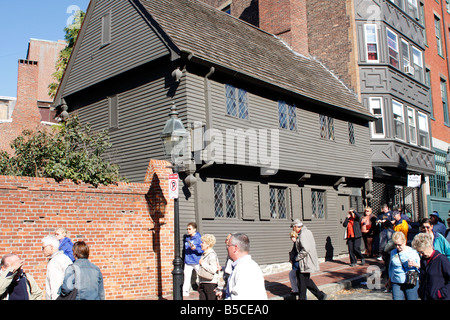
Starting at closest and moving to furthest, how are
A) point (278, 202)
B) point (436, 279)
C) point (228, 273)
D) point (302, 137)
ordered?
point (436, 279)
point (228, 273)
point (278, 202)
point (302, 137)

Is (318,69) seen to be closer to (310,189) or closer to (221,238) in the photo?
(310,189)

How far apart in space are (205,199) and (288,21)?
40.2 ft

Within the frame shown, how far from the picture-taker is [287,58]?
64.5 ft

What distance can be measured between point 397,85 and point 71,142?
1607 cm

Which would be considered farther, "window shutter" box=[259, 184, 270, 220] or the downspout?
"window shutter" box=[259, 184, 270, 220]

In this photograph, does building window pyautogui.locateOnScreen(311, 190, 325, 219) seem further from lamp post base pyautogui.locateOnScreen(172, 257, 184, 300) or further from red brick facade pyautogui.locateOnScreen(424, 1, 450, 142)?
red brick facade pyautogui.locateOnScreen(424, 1, 450, 142)

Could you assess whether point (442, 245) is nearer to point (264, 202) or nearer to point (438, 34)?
point (264, 202)

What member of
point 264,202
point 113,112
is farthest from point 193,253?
point 113,112

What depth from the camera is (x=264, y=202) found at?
50.1 feet

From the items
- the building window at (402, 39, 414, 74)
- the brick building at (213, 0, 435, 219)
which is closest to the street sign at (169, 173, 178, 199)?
the brick building at (213, 0, 435, 219)

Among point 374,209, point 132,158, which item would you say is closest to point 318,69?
point 374,209

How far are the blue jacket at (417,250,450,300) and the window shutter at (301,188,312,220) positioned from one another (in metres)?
10.6

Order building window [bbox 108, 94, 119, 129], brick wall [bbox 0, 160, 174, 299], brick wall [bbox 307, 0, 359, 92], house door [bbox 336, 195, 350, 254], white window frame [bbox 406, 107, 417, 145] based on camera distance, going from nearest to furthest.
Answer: brick wall [bbox 0, 160, 174, 299] → building window [bbox 108, 94, 119, 129] → house door [bbox 336, 195, 350, 254] → brick wall [bbox 307, 0, 359, 92] → white window frame [bbox 406, 107, 417, 145]

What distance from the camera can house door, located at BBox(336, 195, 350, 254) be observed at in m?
19.0
